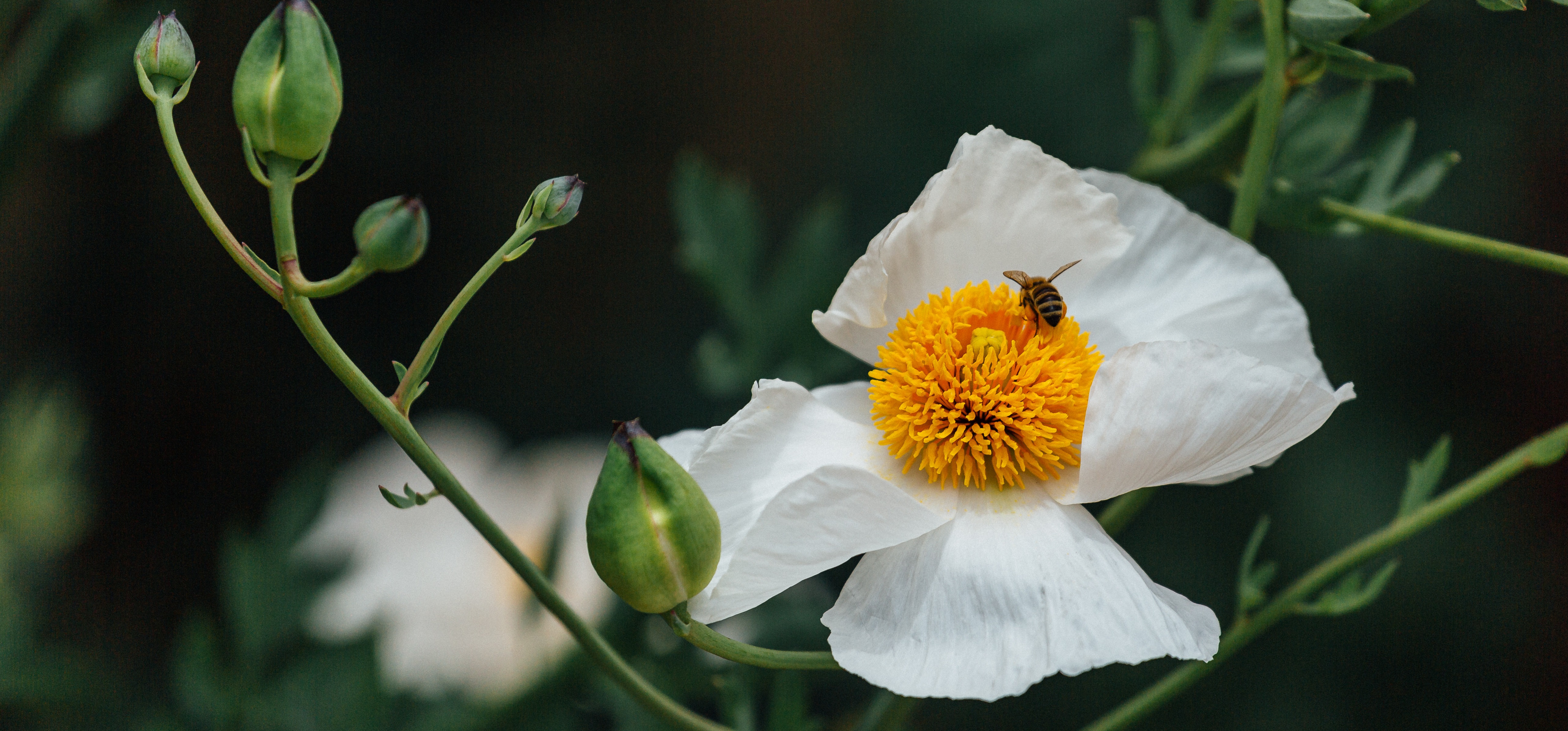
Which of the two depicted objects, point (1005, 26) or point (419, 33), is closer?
point (1005, 26)

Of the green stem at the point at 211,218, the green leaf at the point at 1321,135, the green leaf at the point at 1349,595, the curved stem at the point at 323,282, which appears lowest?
the green leaf at the point at 1349,595

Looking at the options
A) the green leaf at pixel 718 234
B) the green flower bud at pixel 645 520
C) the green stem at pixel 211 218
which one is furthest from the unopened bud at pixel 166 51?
the green leaf at pixel 718 234

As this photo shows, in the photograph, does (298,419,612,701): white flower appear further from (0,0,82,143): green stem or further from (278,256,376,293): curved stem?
(278,256,376,293): curved stem

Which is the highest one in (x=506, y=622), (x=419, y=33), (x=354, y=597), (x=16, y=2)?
(x=16, y=2)

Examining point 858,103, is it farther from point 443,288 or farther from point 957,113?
point 443,288

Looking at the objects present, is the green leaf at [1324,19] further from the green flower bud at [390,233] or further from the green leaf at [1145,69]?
the green flower bud at [390,233]

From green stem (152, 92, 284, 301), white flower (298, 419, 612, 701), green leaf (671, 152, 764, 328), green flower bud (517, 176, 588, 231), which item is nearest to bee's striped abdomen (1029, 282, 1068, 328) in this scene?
green flower bud (517, 176, 588, 231)

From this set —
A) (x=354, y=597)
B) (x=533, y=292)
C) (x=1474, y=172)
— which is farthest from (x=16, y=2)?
(x=1474, y=172)
